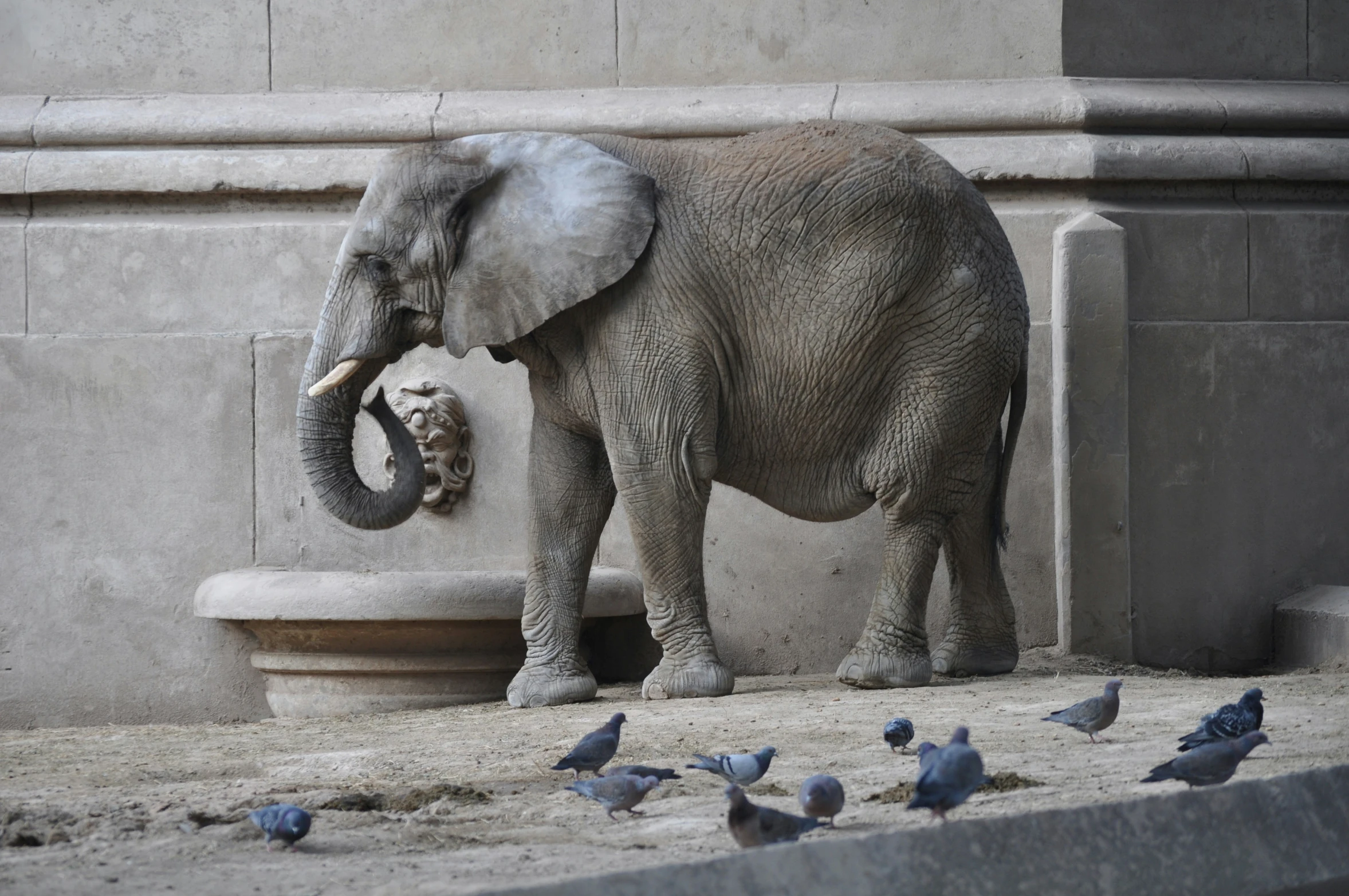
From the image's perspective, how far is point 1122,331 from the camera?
8133 mm

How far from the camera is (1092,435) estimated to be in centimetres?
815

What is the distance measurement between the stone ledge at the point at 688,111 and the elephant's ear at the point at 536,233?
1473 mm

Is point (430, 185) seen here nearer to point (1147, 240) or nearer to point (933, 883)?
point (1147, 240)

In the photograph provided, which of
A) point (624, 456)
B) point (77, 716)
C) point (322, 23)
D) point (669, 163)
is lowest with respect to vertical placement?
point (77, 716)

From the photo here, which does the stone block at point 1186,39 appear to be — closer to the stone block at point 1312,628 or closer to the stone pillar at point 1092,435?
the stone pillar at point 1092,435

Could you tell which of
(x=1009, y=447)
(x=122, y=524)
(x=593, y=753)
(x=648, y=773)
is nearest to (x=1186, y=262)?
(x=1009, y=447)

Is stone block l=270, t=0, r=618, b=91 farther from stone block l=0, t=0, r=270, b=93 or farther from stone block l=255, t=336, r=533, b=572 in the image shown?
stone block l=255, t=336, r=533, b=572

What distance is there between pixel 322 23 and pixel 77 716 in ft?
11.2

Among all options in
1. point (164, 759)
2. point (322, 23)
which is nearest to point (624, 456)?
point (164, 759)

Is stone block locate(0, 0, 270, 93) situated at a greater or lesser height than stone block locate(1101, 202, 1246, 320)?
greater

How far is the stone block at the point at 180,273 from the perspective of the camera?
8.40 meters

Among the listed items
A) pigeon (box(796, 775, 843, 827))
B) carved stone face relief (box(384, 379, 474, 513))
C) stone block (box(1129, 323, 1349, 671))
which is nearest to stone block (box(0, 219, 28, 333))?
carved stone face relief (box(384, 379, 474, 513))

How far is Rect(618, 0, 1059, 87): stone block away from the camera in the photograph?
28.0ft

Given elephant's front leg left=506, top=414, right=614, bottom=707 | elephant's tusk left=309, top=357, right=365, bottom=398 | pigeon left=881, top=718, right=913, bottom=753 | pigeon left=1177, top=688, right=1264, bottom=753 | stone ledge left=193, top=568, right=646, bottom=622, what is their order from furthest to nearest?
stone ledge left=193, top=568, right=646, bottom=622 < elephant's front leg left=506, top=414, right=614, bottom=707 < elephant's tusk left=309, top=357, right=365, bottom=398 < pigeon left=881, top=718, right=913, bottom=753 < pigeon left=1177, top=688, right=1264, bottom=753
